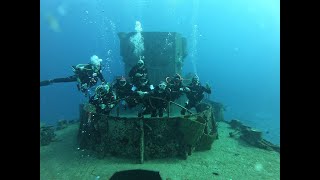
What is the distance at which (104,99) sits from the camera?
9.93 m

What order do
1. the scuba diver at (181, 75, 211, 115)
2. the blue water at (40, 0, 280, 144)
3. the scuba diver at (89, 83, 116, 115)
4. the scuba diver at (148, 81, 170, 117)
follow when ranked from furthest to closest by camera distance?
1. the blue water at (40, 0, 280, 144)
2. the scuba diver at (181, 75, 211, 115)
3. the scuba diver at (89, 83, 116, 115)
4. the scuba diver at (148, 81, 170, 117)

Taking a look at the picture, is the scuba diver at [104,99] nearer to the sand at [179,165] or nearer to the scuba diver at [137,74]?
the scuba diver at [137,74]

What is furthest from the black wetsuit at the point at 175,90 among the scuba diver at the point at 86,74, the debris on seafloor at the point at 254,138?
the debris on seafloor at the point at 254,138

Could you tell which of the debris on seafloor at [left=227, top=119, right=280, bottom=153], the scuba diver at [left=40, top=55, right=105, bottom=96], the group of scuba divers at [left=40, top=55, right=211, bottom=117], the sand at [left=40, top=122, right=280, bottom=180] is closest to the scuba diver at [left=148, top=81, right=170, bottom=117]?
the group of scuba divers at [left=40, top=55, right=211, bottom=117]

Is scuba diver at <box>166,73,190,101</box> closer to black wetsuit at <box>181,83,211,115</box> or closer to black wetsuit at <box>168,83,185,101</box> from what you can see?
black wetsuit at <box>168,83,185,101</box>

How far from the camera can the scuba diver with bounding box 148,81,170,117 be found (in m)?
9.38

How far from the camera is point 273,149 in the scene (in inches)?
412

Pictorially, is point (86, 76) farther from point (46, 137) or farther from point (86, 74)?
point (46, 137)

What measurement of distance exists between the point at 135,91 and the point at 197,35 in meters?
158

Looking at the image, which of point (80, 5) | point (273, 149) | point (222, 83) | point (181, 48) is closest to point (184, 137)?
point (273, 149)

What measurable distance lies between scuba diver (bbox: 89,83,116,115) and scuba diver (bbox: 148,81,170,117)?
146cm

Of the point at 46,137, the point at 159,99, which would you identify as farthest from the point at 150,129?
the point at 46,137

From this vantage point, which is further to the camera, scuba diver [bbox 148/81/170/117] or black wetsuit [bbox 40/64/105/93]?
black wetsuit [bbox 40/64/105/93]
